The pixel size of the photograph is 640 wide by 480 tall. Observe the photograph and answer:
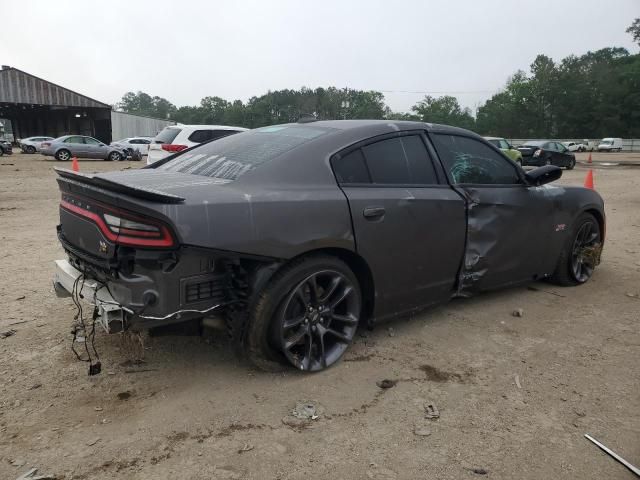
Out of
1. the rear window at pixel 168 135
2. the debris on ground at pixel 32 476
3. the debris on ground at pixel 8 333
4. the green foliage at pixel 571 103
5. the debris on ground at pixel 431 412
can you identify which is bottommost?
the debris on ground at pixel 32 476

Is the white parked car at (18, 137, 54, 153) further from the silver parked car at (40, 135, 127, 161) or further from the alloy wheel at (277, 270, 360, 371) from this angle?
the alloy wheel at (277, 270, 360, 371)

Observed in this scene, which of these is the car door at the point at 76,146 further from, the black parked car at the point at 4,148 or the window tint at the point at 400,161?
the window tint at the point at 400,161

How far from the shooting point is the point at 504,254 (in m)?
4.11

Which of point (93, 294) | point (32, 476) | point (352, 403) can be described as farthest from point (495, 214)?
point (32, 476)

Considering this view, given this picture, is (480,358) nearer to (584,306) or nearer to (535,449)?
(535,449)

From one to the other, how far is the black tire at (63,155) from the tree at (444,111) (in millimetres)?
65175

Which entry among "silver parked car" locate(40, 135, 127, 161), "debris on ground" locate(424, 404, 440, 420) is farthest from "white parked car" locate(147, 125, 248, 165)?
"silver parked car" locate(40, 135, 127, 161)

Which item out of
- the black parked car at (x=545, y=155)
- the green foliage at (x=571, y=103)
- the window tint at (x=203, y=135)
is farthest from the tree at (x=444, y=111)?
the window tint at (x=203, y=135)

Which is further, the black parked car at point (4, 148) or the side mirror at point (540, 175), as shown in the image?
the black parked car at point (4, 148)

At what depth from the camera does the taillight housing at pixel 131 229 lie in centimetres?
248

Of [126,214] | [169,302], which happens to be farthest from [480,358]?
[126,214]

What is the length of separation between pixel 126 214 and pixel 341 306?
1422mm

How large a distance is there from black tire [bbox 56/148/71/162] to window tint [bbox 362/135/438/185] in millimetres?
24551

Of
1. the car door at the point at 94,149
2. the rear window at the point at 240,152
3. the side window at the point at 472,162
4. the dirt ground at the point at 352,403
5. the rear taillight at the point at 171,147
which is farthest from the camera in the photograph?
the car door at the point at 94,149
